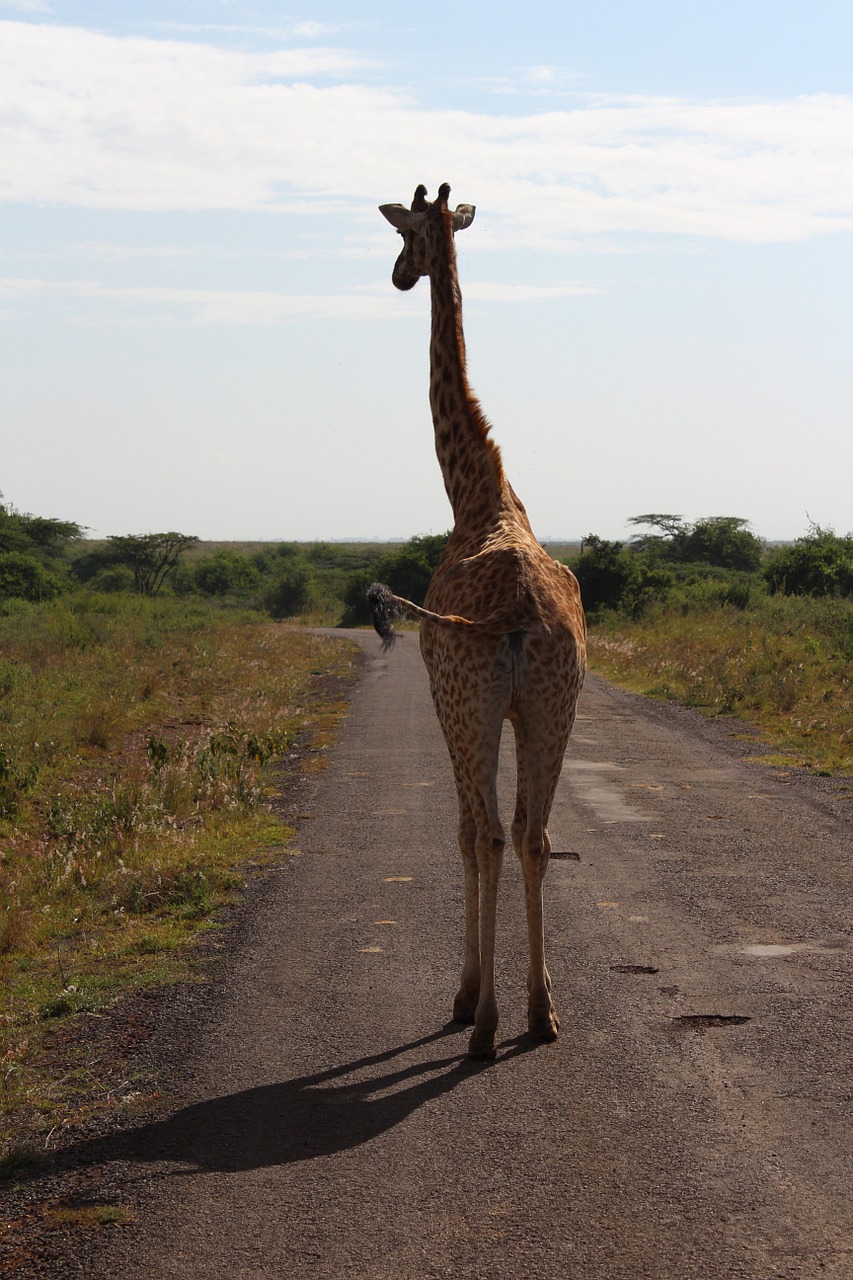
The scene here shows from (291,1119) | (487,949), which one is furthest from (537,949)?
(291,1119)

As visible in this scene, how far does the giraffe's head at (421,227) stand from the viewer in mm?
7629

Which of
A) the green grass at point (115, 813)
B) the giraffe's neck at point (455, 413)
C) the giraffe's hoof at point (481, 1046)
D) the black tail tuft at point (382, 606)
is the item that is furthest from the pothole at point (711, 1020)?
the giraffe's neck at point (455, 413)

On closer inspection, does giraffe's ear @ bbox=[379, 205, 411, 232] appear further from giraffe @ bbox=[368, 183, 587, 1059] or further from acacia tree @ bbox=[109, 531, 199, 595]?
acacia tree @ bbox=[109, 531, 199, 595]

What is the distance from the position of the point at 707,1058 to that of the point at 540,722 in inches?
60.9

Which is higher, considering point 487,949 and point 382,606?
point 382,606

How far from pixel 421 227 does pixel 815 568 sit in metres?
33.4

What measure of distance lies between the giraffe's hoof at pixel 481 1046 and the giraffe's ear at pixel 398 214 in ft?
16.0

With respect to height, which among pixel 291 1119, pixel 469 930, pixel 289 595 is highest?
pixel 469 930

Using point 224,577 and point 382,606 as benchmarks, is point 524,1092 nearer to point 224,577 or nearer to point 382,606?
point 382,606

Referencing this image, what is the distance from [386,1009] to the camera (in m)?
5.89

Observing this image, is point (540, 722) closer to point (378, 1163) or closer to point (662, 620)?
point (378, 1163)

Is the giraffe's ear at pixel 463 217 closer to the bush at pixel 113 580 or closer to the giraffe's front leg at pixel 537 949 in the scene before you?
the giraffe's front leg at pixel 537 949

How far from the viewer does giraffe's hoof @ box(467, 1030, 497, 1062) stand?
17.4 ft

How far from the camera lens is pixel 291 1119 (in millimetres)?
4719
